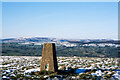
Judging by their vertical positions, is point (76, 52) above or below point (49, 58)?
below

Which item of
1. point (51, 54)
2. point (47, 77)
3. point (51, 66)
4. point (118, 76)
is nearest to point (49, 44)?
point (51, 54)

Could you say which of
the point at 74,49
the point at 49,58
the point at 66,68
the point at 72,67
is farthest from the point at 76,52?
the point at 49,58

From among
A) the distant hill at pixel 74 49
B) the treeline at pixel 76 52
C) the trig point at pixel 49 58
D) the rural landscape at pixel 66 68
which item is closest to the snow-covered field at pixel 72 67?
the rural landscape at pixel 66 68

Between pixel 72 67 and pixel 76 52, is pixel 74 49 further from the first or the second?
pixel 72 67

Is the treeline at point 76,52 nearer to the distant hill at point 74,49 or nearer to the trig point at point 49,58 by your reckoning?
the distant hill at point 74,49

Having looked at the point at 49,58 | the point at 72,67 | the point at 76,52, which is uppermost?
the point at 49,58

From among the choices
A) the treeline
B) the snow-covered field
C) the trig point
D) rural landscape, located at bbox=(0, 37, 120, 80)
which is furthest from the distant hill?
the trig point

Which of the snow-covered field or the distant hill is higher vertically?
the snow-covered field

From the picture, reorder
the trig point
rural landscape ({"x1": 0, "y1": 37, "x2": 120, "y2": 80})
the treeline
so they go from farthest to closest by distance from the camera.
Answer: the treeline → the trig point → rural landscape ({"x1": 0, "y1": 37, "x2": 120, "y2": 80})

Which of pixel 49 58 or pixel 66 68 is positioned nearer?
pixel 49 58

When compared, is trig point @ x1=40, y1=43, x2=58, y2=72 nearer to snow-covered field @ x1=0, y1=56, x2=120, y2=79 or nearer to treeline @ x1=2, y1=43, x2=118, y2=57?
snow-covered field @ x1=0, y1=56, x2=120, y2=79

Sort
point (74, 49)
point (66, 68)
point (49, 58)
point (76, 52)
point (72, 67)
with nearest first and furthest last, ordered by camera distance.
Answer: point (49, 58), point (66, 68), point (72, 67), point (76, 52), point (74, 49)

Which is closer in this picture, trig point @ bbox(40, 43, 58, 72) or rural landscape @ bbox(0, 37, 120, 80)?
rural landscape @ bbox(0, 37, 120, 80)
